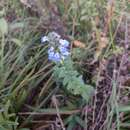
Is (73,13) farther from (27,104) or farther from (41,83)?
(27,104)

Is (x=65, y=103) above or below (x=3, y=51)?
below

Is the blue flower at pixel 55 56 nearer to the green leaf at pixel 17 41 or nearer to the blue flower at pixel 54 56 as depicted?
the blue flower at pixel 54 56

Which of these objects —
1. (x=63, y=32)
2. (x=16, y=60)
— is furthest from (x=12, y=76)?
(x=63, y=32)

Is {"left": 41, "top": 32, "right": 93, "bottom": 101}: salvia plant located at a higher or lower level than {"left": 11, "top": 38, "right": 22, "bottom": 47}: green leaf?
lower

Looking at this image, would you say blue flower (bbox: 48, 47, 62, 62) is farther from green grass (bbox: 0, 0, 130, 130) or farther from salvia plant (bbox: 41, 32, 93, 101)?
green grass (bbox: 0, 0, 130, 130)

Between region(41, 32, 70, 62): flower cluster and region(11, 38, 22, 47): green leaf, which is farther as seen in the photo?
region(11, 38, 22, 47): green leaf

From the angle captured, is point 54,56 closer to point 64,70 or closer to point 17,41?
point 64,70

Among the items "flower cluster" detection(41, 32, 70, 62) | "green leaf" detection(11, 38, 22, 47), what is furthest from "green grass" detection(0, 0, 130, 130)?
"flower cluster" detection(41, 32, 70, 62)

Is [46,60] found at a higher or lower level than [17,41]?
lower

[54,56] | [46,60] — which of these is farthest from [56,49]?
[46,60]

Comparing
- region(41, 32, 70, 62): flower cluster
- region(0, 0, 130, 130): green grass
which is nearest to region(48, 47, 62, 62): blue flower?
region(41, 32, 70, 62): flower cluster

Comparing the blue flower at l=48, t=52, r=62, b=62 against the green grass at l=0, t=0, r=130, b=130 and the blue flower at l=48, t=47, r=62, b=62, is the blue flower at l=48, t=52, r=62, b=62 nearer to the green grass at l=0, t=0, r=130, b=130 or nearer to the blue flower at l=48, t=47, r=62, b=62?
the blue flower at l=48, t=47, r=62, b=62
